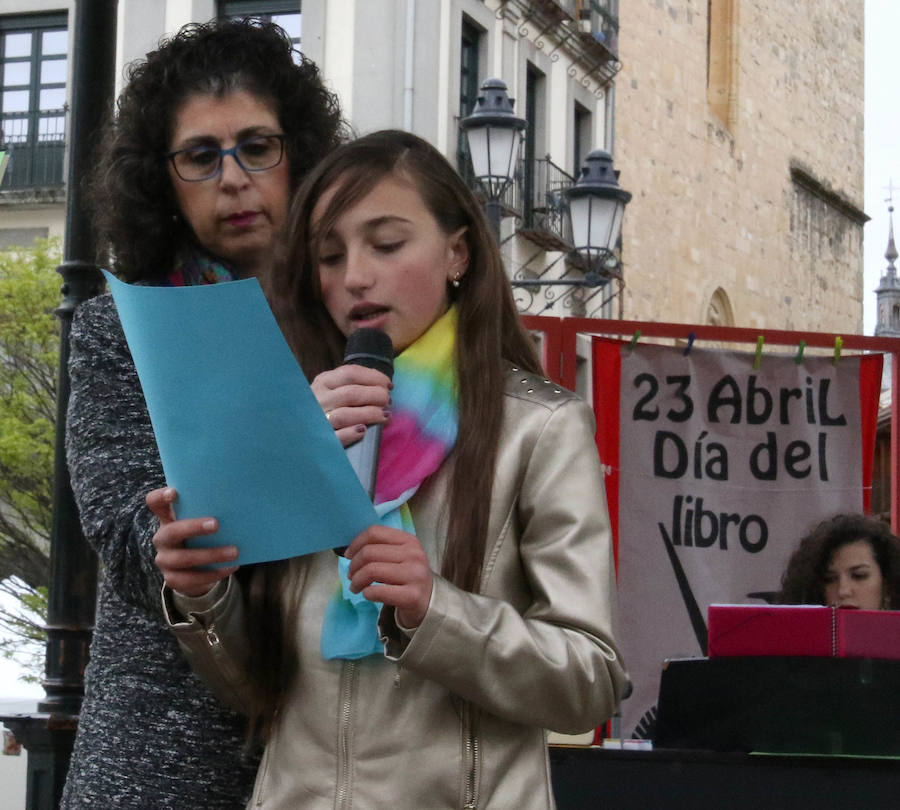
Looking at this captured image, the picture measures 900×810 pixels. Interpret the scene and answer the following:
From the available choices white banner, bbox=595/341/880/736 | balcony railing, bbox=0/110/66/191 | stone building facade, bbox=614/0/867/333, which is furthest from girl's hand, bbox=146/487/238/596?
stone building facade, bbox=614/0/867/333

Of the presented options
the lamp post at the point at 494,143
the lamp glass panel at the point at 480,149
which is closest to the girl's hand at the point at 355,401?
the lamp post at the point at 494,143

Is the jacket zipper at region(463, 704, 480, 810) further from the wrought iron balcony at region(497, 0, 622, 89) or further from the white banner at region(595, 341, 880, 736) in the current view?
the wrought iron balcony at region(497, 0, 622, 89)

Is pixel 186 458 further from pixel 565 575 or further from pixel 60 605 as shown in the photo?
pixel 60 605

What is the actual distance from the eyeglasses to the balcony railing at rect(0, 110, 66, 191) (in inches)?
804

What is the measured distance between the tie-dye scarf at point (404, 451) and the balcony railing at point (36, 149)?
825 inches

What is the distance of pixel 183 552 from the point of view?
1.99 metres

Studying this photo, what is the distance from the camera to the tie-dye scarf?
80.7 inches

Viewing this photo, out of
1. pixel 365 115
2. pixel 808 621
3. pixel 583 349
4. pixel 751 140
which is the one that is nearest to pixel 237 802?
pixel 808 621

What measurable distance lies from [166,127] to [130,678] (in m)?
0.81

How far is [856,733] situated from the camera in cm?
404

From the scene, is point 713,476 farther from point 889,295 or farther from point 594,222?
point 889,295

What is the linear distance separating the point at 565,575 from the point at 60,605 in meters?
2.74

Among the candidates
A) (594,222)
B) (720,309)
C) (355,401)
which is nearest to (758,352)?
(355,401)

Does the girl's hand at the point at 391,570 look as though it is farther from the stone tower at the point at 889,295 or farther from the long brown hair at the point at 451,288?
the stone tower at the point at 889,295
